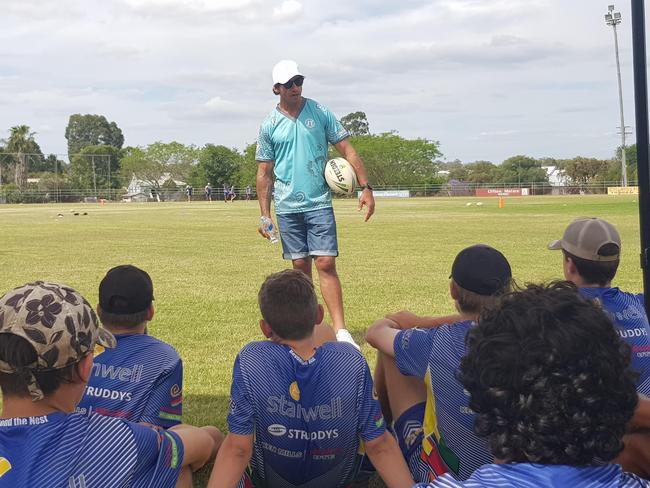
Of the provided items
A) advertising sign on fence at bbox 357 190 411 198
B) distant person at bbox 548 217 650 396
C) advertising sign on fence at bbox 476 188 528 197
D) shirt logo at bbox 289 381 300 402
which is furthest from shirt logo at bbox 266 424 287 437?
advertising sign on fence at bbox 476 188 528 197

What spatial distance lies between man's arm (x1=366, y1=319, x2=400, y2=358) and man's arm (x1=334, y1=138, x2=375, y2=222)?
334 cm

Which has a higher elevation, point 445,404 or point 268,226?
point 268,226

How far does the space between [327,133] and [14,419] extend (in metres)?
5.16

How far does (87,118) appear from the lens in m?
160

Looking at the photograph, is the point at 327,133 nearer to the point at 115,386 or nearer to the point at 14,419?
the point at 115,386

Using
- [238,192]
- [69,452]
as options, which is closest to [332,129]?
[69,452]

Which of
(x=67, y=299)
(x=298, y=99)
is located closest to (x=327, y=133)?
(x=298, y=99)

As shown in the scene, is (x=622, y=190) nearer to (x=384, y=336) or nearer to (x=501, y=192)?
(x=501, y=192)

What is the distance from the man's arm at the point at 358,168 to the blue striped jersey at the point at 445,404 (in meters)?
3.74

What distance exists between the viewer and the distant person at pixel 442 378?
281 centimetres

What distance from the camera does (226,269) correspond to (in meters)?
12.4

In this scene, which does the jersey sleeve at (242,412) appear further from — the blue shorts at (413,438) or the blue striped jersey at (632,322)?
the blue striped jersey at (632,322)

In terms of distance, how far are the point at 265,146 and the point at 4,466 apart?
519 cm

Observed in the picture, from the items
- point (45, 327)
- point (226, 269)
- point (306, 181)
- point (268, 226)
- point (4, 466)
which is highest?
point (306, 181)
